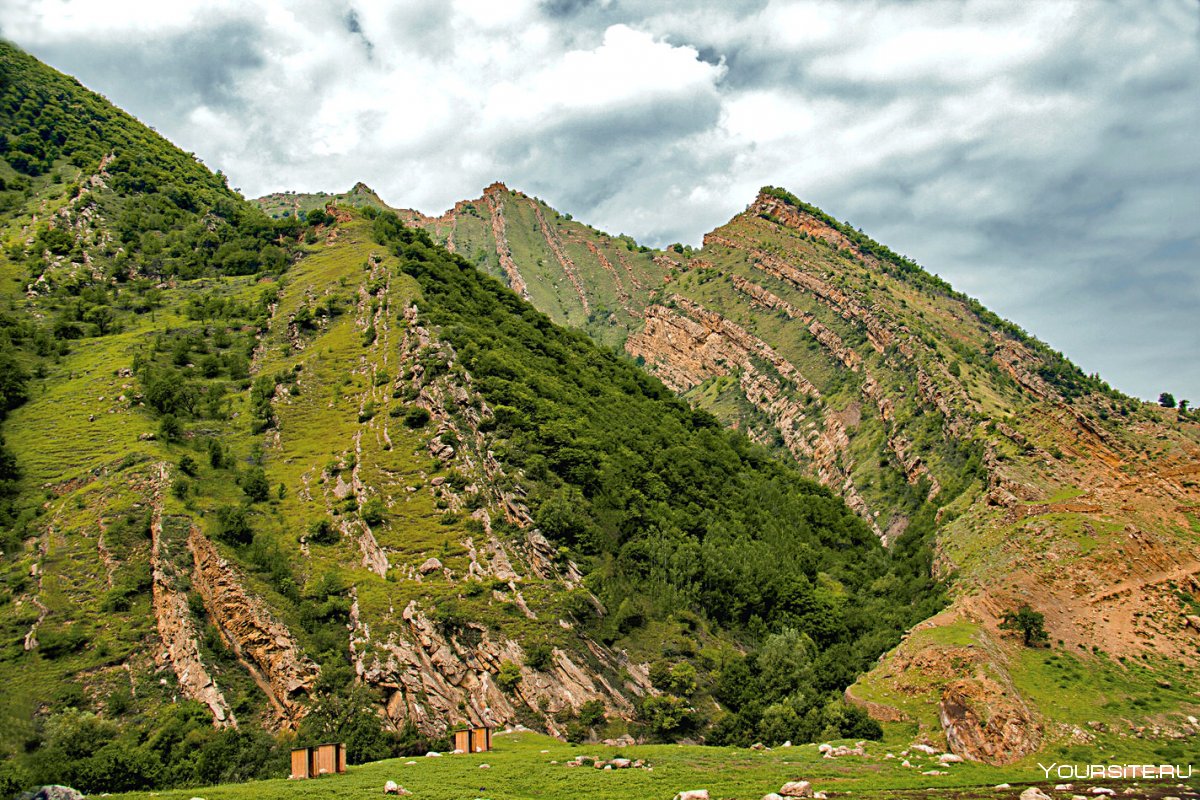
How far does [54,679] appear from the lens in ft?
129

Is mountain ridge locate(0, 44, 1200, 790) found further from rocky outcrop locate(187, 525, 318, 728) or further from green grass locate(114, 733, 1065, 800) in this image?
green grass locate(114, 733, 1065, 800)

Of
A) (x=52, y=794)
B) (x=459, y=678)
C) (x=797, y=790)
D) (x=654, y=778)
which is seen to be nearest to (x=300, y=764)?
(x=52, y=794)

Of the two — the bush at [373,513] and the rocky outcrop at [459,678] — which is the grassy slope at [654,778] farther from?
the bush at [373,513]

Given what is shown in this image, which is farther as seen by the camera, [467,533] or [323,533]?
[467,533]

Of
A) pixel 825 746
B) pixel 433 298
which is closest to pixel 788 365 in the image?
pixel 433 298

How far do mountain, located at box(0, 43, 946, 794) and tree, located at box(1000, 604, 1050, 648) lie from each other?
11.4m

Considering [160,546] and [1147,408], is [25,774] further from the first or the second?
[1147,408]

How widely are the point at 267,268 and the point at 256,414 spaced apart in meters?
41.1

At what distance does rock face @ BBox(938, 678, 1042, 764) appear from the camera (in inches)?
1393

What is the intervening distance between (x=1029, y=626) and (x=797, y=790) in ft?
112

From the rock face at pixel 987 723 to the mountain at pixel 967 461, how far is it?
0.11 meters

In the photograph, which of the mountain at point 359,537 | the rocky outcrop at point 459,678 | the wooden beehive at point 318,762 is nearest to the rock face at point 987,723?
the mountain at point 359,537

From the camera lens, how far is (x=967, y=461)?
82.7 meters

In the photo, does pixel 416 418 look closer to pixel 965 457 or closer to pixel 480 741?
pixel 480 741
